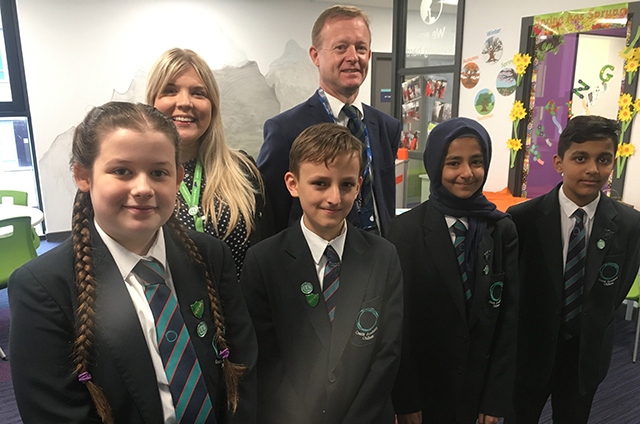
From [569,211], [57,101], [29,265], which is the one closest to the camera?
[29,265]

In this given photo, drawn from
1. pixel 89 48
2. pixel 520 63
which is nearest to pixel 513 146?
pixel 520 63

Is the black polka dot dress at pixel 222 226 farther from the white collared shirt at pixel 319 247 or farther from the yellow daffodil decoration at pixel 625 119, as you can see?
the yellow daffodil decoration at pixel 625 119

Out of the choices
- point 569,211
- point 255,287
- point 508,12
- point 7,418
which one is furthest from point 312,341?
point 508,12

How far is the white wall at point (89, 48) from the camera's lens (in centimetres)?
505

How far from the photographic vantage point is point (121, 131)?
37.7 inches

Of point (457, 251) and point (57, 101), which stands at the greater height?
point (57, 101)

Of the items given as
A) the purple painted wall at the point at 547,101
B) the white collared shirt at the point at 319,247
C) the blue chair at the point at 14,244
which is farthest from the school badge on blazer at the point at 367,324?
the purple painted wall at the point at 547,101

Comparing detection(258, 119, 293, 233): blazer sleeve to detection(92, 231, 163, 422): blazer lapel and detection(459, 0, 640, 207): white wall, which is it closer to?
detection(92, 231, 163, 422): blazer lapel

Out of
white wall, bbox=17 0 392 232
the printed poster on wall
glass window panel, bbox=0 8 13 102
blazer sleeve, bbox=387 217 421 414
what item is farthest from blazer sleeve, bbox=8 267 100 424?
glass window panel, bbox=0 8 13 102

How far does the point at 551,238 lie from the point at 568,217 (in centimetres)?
11

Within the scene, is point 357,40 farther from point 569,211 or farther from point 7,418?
point 7,418

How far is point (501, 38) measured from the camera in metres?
4.17

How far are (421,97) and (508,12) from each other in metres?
1.35

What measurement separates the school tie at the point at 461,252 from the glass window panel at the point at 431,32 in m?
3.72
